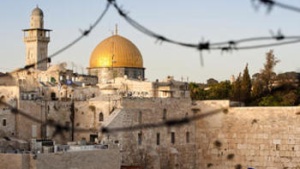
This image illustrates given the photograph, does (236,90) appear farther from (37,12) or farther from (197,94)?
(37,12)

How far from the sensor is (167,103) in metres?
29.3

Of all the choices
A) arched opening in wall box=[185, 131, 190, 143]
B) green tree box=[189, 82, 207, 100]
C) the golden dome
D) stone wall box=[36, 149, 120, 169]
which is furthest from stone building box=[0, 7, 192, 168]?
green tree box=[189, 82, 207, 100]

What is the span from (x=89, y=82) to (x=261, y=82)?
8.99 meters

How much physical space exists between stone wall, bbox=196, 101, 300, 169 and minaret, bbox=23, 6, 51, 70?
12545 mm

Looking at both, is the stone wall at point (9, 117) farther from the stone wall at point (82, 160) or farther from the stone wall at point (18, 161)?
the stone wall at point (18, 161)

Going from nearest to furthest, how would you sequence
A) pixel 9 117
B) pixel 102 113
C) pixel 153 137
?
pixel 9 117 < pixel 102 113 < pixel 153 137

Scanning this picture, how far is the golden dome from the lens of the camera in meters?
37.6

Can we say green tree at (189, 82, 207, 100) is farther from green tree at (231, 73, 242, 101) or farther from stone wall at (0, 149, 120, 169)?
stone wall at (0, 149, 120, 169)

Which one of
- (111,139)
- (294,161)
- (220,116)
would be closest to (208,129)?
(220,116)

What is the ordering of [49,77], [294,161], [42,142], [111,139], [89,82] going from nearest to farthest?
[42,142]
[111,139]
[294,161]
[49,77]
[89,82]

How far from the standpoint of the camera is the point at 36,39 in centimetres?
3903

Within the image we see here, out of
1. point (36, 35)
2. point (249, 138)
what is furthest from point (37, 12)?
point (249, 138)

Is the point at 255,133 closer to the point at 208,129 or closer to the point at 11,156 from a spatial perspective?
the point at 208,129

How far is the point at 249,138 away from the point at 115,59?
10.6 meters
